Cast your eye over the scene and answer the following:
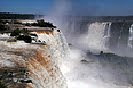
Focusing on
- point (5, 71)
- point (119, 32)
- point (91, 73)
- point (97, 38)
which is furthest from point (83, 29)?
point (5, 71)

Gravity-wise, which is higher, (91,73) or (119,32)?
(119,32)

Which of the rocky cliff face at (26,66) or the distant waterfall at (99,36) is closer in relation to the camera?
the rocky cliff face at (26,66)

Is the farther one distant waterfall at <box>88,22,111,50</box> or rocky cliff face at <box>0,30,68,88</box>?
distant waterfall at <box>88,22,111,50</box>

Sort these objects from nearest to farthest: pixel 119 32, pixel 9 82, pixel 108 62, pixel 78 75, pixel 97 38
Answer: pixel 9 82 → pixel 78 75 → pixel 108 62 → pixel 119 32 → pixel 97 38

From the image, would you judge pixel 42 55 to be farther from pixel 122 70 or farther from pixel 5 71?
pixel 122 70

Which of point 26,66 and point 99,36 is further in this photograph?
point 99,36

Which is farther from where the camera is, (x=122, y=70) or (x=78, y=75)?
(x=122, y=70)

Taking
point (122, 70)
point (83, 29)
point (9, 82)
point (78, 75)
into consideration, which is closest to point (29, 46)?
point (9, 82)

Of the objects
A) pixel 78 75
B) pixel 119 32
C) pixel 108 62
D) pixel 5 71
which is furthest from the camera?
pixel 119 32
